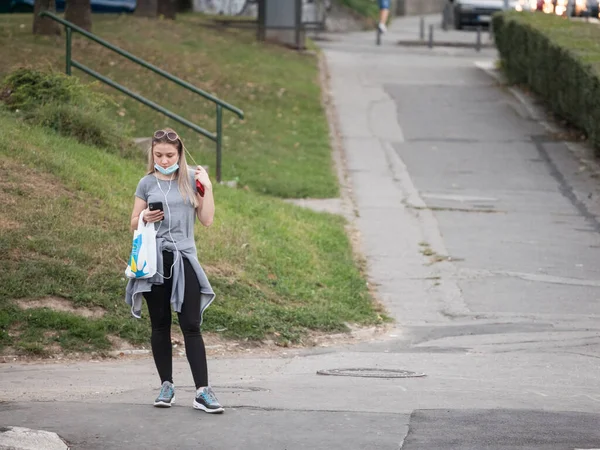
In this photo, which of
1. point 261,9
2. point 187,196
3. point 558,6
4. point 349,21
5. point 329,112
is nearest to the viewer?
point 187,196

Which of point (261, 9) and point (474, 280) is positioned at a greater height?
point (261, 9)

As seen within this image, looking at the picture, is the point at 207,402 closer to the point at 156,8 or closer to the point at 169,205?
the point at 169,205

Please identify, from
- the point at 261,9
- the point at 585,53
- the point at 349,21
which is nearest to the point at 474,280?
the point at 585,53

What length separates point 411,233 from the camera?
45.2 feet

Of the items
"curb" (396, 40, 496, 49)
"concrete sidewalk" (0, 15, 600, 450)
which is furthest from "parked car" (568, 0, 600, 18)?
"concrete sidewalk" (0, 15, 600, 450)

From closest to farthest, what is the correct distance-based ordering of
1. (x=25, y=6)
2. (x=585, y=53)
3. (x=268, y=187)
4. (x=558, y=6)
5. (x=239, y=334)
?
(x=239, y=334)
(x=268, y=187)
(x=585, y=53)
(x=25, y=6)
(x=558, y=6)

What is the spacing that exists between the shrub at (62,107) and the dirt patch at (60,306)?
4488 millimetres

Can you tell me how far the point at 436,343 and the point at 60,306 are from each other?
3085 millimetres

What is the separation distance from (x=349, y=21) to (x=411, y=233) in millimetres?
27881

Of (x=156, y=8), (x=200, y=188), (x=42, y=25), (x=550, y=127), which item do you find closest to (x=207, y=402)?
(x=200, y=188)

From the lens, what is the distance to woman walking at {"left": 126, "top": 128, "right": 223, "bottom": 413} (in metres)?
6.51

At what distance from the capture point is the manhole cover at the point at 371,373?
7.97 metres

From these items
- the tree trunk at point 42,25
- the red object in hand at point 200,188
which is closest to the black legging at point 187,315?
the red object in hand at point 200,188

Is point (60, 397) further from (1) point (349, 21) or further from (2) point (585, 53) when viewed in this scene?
(1) point (349, 21)
